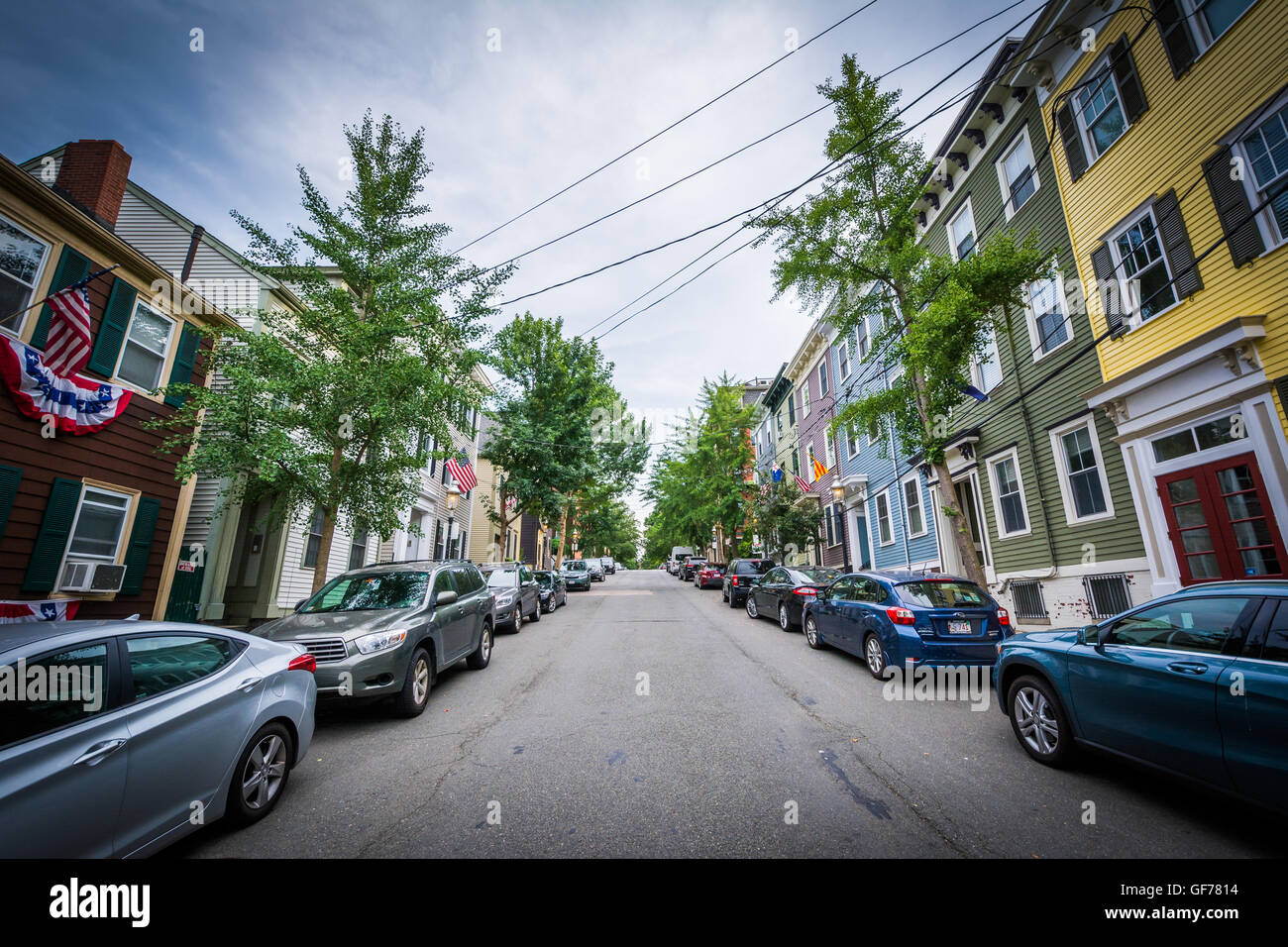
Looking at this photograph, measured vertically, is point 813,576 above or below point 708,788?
above

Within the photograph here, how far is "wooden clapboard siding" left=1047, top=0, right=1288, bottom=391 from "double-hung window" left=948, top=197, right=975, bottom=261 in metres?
3.15

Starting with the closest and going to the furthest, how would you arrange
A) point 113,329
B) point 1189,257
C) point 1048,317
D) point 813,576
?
point 1189,257
point 113,329
point 1048,317
point 813,576

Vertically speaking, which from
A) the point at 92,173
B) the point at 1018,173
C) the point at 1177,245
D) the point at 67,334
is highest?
the point at 1018,173

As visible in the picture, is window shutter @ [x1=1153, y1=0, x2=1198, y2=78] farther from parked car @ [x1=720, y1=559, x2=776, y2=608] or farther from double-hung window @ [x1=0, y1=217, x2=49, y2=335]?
double-hung window @ [x1=0, y1=217, x2=49, y2=335]

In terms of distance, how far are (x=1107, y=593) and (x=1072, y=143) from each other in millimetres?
9031

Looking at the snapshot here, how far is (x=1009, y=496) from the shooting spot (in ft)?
39.9

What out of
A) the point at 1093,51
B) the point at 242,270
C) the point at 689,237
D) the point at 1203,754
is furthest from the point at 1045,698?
the point at 242,270

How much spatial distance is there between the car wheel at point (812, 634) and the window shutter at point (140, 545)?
12905 mm

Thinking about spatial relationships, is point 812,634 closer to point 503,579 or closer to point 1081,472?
point 1081,472

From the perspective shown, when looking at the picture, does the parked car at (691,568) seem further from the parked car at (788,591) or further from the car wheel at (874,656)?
the car wheel at (874,656)

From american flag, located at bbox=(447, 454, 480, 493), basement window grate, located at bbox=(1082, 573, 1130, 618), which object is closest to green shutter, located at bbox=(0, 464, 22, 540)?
american flag, located at bbox=(447, 454, 480, 493)

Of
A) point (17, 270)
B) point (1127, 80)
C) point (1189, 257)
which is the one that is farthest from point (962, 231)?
point (17, 270)

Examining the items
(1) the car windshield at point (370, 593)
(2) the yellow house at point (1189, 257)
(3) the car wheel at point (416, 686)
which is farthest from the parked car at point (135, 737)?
(2) the yellow house at point (1189, 257)
